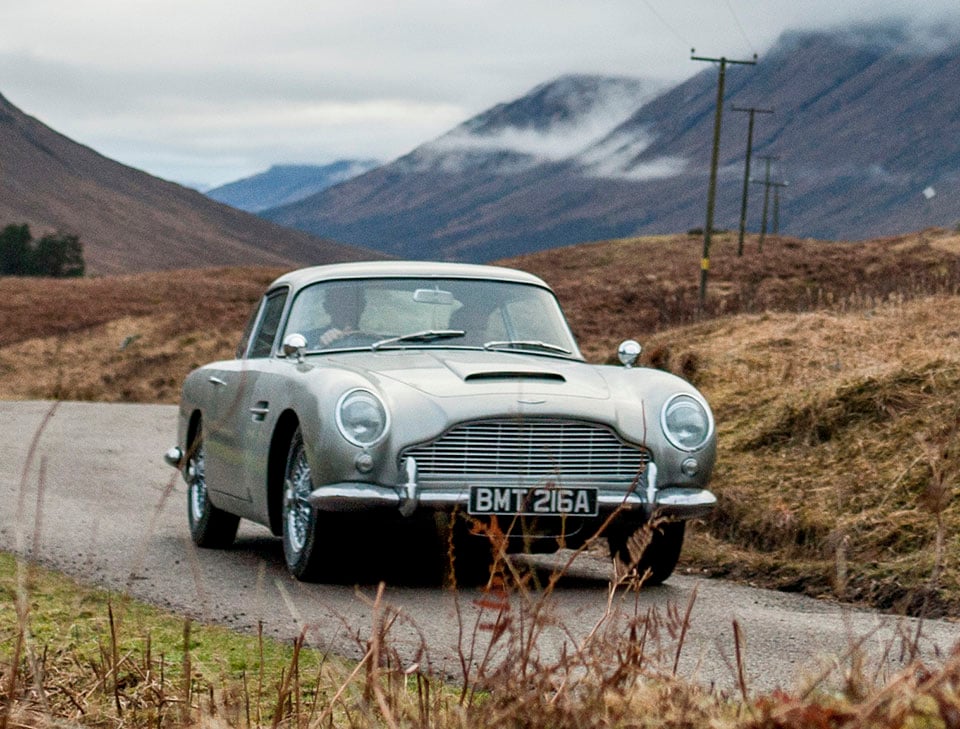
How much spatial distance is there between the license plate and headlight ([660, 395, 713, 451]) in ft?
1.77

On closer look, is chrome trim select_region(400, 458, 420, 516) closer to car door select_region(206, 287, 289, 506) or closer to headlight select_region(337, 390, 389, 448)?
headlight select_region(337, 390, 389, 448)

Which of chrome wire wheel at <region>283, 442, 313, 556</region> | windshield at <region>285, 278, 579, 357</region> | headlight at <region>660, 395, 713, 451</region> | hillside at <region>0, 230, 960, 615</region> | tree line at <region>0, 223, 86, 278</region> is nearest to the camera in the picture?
chrome wire wheel at <region>283, 442, 313, 556</region>

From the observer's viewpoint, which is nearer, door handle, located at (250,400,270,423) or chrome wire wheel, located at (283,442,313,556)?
chrome wire wheel, located at (283,442,313,556)

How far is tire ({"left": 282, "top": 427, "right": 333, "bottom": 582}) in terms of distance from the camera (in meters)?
6.96

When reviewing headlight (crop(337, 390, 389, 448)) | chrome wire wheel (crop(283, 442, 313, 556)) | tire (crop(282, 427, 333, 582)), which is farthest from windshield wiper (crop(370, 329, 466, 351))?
headlight (crop(337, 390, 389, 448))

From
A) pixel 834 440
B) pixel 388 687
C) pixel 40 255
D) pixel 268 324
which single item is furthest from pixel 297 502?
pixel 40 255

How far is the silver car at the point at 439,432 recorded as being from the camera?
6859 mm

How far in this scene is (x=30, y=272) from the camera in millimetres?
118250

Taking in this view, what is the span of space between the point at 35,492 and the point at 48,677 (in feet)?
24.3

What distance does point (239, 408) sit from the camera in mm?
8234

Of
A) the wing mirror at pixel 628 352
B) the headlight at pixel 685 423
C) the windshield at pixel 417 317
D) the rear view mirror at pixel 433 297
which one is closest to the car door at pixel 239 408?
the windshield at pixel 417 317

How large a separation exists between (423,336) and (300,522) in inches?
54.7

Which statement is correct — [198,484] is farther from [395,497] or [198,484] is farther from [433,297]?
[395,497]

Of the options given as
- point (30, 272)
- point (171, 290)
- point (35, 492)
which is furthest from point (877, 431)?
point (30, 272)
